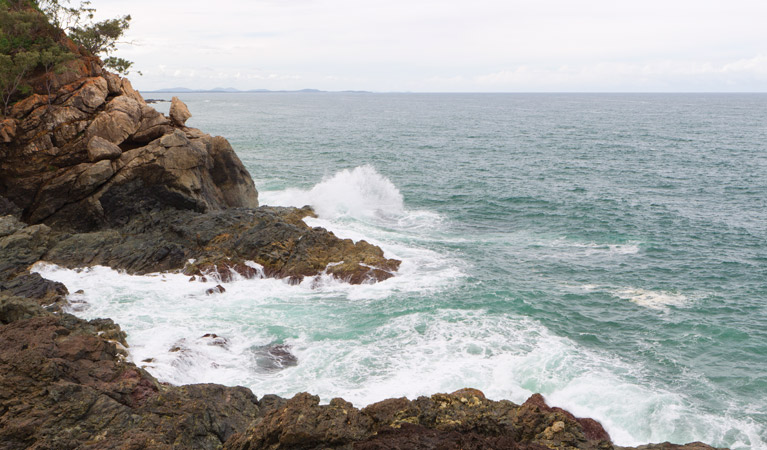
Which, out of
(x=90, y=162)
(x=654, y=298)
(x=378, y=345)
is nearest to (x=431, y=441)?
(x=378, y=345)

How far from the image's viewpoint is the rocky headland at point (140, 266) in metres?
12.6

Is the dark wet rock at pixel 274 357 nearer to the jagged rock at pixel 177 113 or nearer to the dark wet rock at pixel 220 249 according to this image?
the dark wet rock at pixel 220 249

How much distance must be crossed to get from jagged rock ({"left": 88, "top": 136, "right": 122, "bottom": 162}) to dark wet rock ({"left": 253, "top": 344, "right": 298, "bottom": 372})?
16887 mm

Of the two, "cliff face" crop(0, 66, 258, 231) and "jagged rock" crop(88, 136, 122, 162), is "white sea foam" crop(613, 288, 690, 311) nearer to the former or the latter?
"cliff face" crop(0, 66, 258, 231)

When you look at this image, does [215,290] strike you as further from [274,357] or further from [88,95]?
[88,95]

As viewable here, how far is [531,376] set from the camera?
2033 cm

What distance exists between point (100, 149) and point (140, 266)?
7717mm

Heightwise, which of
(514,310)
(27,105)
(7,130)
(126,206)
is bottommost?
(514,310)

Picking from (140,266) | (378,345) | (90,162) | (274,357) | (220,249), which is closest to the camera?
(274,357)

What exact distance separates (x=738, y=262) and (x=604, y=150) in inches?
1976

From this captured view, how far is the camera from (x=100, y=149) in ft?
101

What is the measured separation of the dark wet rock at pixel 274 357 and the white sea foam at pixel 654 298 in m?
17.6

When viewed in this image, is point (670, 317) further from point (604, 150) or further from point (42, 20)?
point (604, 150)

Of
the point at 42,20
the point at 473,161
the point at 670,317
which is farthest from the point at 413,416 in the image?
the point at 473,161
